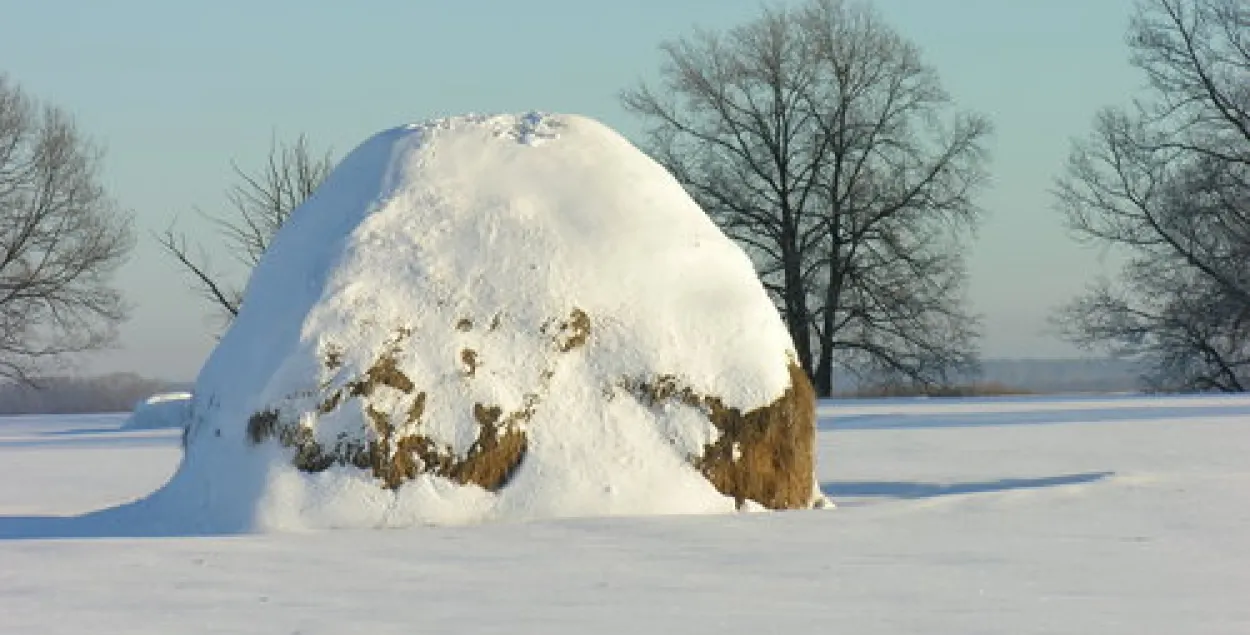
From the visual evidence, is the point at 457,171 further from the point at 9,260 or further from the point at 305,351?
the point at 9,260

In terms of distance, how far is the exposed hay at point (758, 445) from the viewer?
8.98 metres

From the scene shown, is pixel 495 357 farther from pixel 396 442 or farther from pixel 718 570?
pixel 718 570

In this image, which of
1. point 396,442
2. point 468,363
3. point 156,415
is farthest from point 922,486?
point 156,415

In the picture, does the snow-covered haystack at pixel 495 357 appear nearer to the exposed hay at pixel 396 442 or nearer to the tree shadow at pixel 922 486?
the exposed hay at pixel 396 442

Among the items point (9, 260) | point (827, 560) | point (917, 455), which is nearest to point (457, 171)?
point (827, 560)

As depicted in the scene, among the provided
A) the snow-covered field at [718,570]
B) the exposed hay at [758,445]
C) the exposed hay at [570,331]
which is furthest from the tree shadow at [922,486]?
the exposed hay at [570,331]

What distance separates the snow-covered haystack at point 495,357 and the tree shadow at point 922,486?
1.42m

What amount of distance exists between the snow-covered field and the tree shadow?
0.12 feet

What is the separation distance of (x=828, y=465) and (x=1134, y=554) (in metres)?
6.27

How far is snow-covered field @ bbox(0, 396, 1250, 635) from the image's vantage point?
17.7ft

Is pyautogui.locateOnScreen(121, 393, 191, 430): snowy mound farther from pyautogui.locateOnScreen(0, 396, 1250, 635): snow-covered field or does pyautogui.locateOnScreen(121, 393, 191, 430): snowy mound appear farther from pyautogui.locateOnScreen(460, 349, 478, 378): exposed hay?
pyautogui.locateOnScreen(460, 349, 478, 378): exposed hay

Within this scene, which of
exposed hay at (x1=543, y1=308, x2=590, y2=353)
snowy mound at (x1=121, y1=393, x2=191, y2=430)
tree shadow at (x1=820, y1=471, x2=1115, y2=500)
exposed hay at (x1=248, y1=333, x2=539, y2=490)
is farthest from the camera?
snowy mound at (x1=121, y1=393, x2=191, y2=430)

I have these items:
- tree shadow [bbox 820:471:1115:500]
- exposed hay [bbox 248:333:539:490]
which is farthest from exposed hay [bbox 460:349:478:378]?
tree shadow [bbox 820:471:1115:500]

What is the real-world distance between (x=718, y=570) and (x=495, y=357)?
264 centimetres
